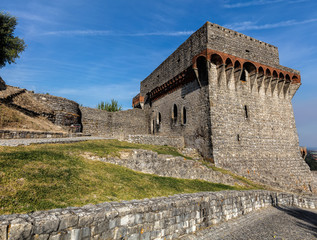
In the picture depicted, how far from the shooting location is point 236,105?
15.1 m

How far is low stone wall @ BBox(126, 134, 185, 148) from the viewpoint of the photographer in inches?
566

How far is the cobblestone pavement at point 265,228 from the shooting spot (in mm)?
5785

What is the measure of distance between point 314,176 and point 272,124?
287 inches

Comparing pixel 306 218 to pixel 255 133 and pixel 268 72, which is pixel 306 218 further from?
pixel 268 72

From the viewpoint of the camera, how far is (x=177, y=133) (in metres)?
17.5

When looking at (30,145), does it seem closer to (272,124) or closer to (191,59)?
(191,59)

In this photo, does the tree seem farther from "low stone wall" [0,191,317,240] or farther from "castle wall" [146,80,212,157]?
"low stone wall" [0,191,317,240]

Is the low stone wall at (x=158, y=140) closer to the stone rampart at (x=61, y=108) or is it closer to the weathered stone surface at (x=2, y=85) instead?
the stone rampart at (x=61, y=108)

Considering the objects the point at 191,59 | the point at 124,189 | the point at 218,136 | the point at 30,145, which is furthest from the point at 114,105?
the point at 124,189

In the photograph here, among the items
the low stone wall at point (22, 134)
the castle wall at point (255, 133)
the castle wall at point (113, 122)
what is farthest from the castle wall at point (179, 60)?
the low stone wall at point (22, 134)

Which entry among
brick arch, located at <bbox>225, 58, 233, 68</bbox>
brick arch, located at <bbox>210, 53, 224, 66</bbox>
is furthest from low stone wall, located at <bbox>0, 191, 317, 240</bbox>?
brick arch, located at <bbox>225, 58, 233, 68</bbox>

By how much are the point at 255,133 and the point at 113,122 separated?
15.3 m

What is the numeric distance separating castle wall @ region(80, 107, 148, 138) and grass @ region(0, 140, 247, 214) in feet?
40.2

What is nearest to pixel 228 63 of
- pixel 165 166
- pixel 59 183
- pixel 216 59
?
pixel 216 59
